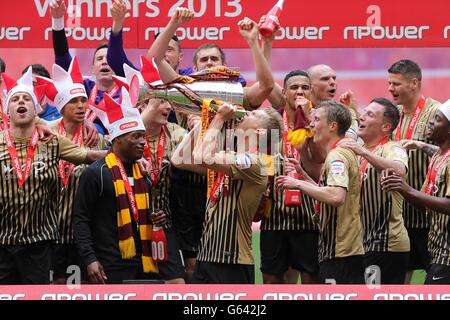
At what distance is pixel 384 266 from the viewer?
925 centimetres

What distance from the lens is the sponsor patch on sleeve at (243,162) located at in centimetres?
840

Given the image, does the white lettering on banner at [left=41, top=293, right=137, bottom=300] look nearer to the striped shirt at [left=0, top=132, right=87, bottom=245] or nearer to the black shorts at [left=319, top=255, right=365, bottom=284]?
the striped shirt at [left=0, top=132, right=87, bottom=245]

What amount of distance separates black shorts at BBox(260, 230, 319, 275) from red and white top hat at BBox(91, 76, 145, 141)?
1.37 m

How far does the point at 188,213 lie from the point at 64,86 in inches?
51.3

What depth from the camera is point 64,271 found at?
9352 mm

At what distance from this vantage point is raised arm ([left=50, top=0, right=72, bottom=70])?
380 inches

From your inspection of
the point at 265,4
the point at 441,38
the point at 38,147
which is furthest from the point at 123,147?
the point at 441,38

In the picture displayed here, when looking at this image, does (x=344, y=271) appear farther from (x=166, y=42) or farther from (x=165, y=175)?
(x=166, y=42)

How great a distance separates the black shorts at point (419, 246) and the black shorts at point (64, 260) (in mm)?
2510

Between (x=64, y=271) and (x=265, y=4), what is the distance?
272cm

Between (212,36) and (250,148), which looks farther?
(212,36)

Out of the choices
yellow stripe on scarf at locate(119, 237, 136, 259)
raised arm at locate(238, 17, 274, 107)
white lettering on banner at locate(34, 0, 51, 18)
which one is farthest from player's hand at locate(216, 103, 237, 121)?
white lettering on banner at locate(34, 0, 51, 18)

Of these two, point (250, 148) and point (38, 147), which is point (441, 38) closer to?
point (250, 148)
